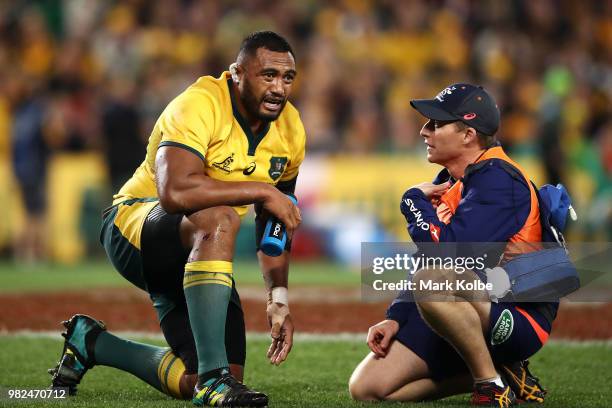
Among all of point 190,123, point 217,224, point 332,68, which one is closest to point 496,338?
point 217,224

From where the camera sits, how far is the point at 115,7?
17.3 m

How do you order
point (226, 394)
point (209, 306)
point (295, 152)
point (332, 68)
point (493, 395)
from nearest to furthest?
point (226, 394) → point (209, 306) → point (493, 395) → point (295, 152) → point (332, 68)

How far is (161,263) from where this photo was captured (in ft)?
15.8

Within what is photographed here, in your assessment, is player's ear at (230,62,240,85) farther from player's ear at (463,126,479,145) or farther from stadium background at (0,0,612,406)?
stadium background at (0,0,612,406)

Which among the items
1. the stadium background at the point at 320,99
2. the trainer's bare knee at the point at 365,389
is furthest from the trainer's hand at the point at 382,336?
the stadium background at the point at 320,99

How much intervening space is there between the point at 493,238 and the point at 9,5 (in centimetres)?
1447

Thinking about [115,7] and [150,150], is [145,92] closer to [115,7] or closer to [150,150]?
[115,7]

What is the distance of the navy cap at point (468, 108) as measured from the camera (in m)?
4.82

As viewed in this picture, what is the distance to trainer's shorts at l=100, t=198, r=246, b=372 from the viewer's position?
4.75 meters

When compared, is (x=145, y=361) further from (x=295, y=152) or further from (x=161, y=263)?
(x=295, y=152)

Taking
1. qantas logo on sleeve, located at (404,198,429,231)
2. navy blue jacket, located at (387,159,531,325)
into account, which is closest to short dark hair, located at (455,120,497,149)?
navy blue jacket, located at (387,159,531,325)

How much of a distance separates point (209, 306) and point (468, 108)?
146cm

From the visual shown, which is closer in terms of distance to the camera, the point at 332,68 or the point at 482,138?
the point at 482,138

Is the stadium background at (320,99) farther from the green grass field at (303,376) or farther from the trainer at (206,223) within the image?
the trainer at (206,223)
